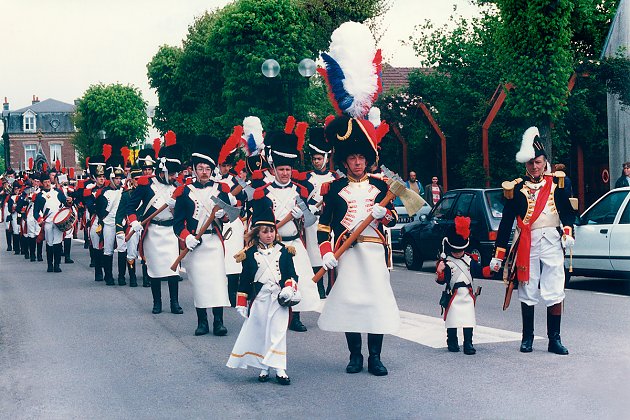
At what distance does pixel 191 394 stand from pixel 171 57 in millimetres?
47881

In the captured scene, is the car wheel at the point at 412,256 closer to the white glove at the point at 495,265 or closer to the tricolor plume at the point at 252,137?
the tricolor plume at the point at 252,137

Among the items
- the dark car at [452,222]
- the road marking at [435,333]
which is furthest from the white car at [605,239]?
the road marking at [435,333]

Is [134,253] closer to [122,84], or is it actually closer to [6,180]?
[6,180]

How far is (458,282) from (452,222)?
28.9 feet

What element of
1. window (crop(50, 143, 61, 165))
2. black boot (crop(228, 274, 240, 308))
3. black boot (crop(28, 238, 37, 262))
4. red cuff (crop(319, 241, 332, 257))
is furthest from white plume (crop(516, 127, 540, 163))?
window (crop(50, 143, 61, 165))

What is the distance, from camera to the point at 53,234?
67.3ft

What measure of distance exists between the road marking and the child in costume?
1.58ft

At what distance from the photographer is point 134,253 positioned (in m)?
17.8

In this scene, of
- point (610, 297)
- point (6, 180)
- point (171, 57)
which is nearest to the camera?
point (610, 297)

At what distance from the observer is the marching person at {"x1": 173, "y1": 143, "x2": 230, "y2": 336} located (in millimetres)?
10516

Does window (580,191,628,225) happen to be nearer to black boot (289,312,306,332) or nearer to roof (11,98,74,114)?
black boot (289,312,306,332)

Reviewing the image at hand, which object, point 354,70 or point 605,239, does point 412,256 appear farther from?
point 354,70

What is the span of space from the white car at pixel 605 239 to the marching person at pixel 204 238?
17.4 feet

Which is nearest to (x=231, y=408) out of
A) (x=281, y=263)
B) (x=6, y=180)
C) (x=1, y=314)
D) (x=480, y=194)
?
(x=281, y=263)
